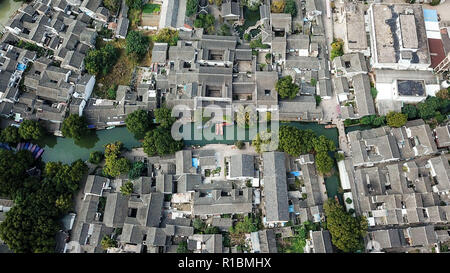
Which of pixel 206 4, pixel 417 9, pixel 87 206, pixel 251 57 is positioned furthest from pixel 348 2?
pixel 87 206

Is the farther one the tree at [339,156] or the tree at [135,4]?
the tree at [135,4]

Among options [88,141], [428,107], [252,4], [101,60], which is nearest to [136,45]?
[101,60]

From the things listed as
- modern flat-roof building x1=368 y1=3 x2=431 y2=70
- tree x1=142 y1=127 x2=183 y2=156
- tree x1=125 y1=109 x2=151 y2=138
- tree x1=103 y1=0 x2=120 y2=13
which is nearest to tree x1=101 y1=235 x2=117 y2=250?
tree x1=142 y1=127 x2=183 y2=156

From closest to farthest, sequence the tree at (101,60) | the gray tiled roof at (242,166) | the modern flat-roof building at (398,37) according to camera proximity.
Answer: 1. the gray tiled roof at (242,166)
2. the modern flat-roof building at (398,37)
3. the tree at (101,60)

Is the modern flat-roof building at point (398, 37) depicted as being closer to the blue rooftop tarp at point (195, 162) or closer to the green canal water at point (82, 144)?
the blue rooftop tarp at point (195, 162)

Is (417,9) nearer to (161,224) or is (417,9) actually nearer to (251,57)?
(251,57)

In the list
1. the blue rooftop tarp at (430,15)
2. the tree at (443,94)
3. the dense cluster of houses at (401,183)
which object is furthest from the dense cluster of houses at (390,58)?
the dense cluster of houses at (401,183)

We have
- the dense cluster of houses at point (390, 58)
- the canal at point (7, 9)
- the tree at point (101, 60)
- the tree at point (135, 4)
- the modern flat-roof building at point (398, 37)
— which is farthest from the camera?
the canal at point (7, 9)

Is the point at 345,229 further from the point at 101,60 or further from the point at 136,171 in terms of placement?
the point at 101,60
